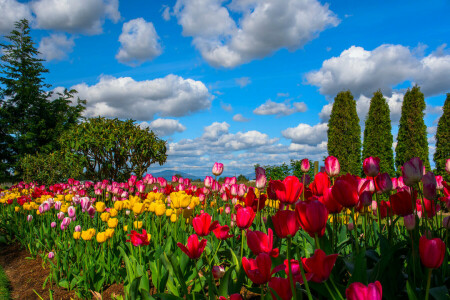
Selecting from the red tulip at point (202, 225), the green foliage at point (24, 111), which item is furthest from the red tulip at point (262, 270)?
the green foliage at point (24, 111)

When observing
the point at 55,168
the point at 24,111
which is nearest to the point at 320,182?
the point at 55,168

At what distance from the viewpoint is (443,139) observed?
11.8 metres

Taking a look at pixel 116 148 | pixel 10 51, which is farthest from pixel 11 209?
pixel 10 51

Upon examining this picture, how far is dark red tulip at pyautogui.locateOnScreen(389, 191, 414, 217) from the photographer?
1.62 m

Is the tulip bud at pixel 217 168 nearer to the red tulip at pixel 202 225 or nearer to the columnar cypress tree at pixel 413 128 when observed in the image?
the red tulip at pixel 202 225

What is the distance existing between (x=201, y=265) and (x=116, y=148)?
7.52 meters

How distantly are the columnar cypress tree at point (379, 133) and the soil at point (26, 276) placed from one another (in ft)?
39.9

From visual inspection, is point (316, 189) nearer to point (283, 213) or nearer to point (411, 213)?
point (411, 213)

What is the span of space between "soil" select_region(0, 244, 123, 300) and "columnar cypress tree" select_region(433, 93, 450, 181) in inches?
493

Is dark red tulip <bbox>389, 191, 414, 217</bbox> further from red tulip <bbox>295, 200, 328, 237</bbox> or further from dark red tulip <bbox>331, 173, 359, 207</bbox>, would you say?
red tulip <bbox>295, 200, 328, 237</bbox>

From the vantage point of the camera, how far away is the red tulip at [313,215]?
3.40 feet

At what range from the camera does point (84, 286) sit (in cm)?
294

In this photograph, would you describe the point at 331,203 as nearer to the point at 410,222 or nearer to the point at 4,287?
the point at 410,222

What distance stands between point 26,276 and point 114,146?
5.64 meters
